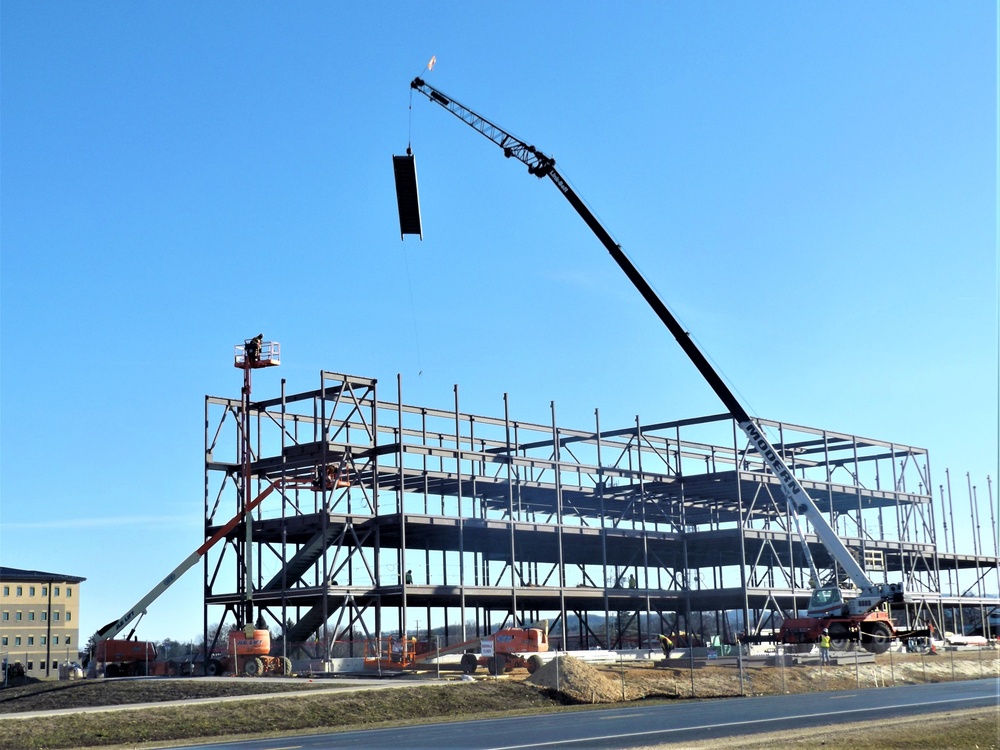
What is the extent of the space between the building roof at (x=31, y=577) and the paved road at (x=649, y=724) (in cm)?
8151

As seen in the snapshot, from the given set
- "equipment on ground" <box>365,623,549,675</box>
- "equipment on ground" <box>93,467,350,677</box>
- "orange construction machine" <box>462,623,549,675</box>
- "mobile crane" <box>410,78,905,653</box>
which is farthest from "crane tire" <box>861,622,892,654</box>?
"equipment on ground" <box>93,467,350,677</box>

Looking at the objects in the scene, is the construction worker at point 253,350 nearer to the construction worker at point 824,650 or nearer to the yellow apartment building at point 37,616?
the construction worker at point 824,650

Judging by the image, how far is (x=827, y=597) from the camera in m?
58.5

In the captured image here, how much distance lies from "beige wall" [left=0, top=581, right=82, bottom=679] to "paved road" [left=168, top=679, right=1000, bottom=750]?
78.8 m

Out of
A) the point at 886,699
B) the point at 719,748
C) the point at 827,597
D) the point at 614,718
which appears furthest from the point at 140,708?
the point at 827,597

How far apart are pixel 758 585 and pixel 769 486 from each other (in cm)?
651

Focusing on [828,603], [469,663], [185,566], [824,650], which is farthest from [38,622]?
[824,650]

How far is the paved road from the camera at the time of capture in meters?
25.2

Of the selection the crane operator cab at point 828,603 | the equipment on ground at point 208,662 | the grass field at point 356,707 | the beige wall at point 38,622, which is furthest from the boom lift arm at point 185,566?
the beige wall at point 38,622

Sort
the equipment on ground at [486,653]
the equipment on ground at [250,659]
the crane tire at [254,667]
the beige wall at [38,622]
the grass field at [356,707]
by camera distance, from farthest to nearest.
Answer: the beige wall at [38,622] → the equipment on ground at [250,659] → the crane tire at [254,667] → the equipment on ground at [486,653] → the grass field at [356,707]

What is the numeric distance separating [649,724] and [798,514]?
31620 millimetres

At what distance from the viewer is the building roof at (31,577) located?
10412cm

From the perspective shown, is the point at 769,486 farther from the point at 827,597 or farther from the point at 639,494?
the point at 827,597

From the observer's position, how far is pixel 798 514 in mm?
58875
